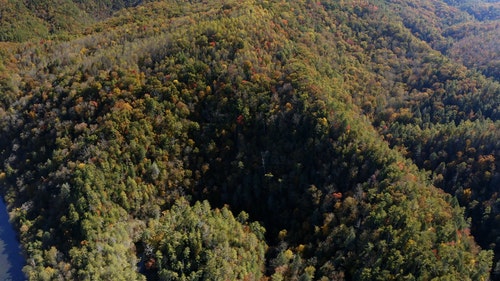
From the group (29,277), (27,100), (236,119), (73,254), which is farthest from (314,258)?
(27,100)

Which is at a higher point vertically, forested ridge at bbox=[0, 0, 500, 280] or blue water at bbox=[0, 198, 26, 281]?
forested ridge at bbox=[0, 0, 500, 280]

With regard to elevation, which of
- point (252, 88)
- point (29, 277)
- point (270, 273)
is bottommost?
point (270, 273)

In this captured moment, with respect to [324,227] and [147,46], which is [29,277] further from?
[147,46]

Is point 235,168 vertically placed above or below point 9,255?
above

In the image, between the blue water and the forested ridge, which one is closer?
the forested ridge
